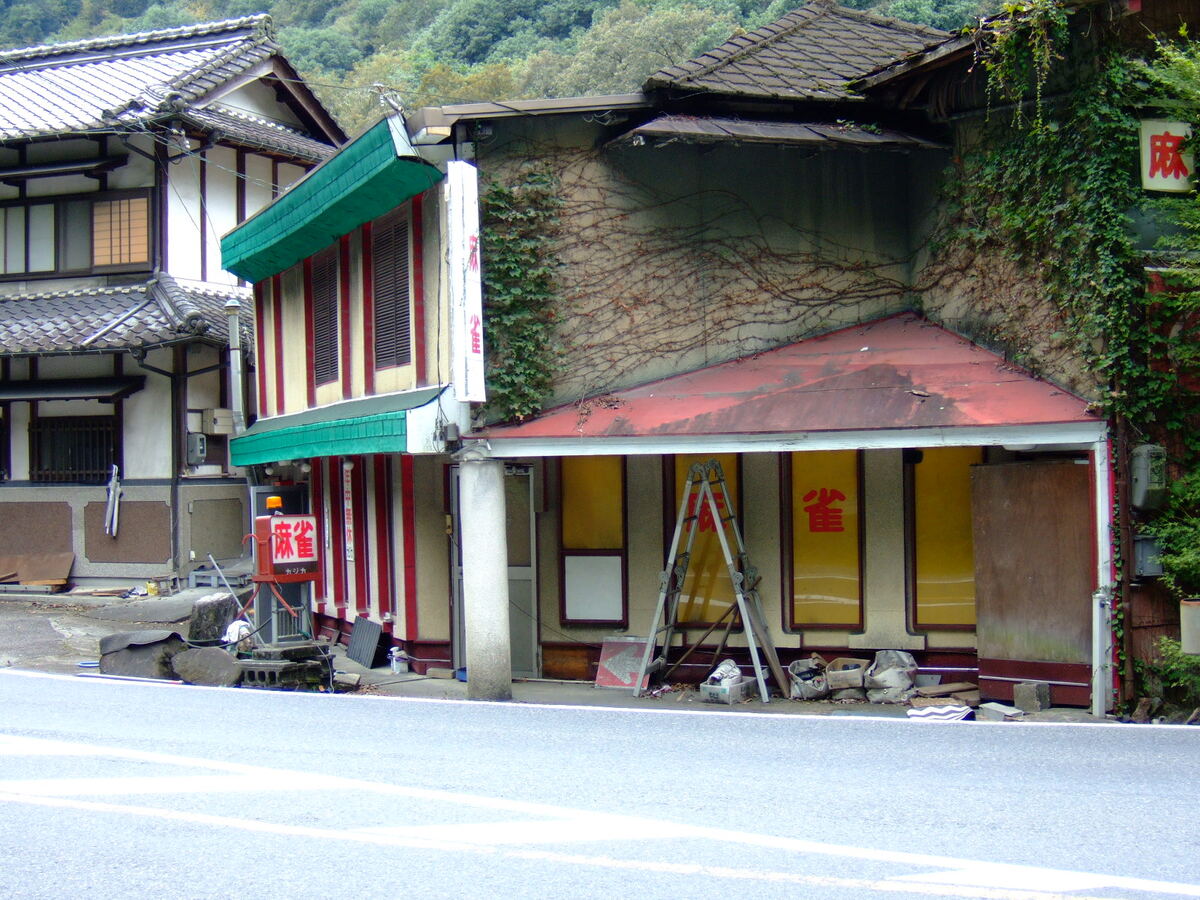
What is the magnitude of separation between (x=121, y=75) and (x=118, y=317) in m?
6.10

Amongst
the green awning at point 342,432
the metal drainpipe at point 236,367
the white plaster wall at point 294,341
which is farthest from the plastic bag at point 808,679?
the metal drainpipe at point 236,367

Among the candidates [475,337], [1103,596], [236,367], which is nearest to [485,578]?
[475,337]

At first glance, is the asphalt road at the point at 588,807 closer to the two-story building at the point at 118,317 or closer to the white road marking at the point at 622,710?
the white road marking at the point at 622,710

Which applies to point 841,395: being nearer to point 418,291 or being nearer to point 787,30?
point 418,291

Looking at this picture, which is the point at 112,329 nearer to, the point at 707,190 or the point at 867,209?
the point at 707,190

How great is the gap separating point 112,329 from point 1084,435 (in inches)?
600

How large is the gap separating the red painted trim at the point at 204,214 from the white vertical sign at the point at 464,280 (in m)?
11.8

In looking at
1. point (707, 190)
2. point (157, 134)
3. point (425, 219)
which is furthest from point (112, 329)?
point (707, 190)

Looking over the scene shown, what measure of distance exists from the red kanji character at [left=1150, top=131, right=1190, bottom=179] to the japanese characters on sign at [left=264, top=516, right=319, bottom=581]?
30.4 ft

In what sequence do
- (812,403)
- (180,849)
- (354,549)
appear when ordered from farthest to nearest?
(354,549) → (812,403) → (180,849)

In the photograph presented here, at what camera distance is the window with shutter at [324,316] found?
627 inches

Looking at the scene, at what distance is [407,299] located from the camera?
13.5 metres

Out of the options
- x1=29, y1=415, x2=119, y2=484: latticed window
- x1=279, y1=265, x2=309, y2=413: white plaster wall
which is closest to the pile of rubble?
x1=279, y1=265, x2=309, y2=413: white plaster wall

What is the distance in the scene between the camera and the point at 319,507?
1820 cm
